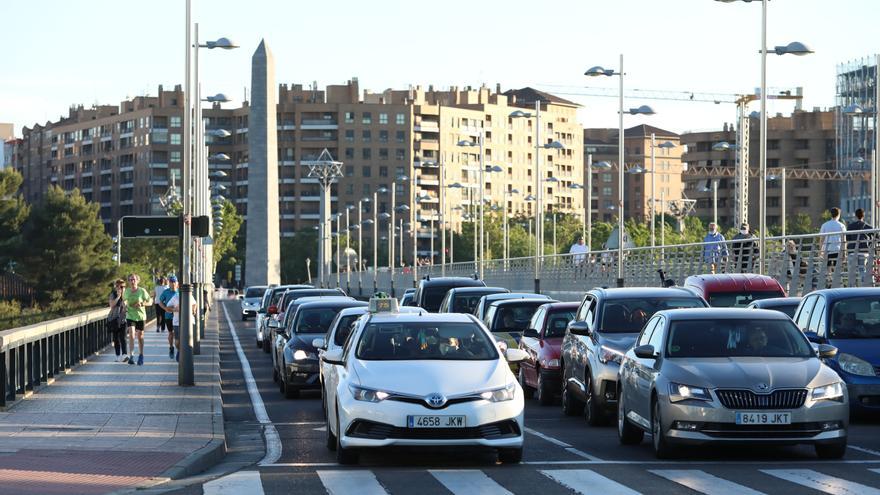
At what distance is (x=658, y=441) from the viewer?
14.7 metres

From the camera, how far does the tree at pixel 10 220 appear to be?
311 feet

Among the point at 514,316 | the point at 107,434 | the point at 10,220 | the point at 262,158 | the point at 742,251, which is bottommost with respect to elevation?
the point at 107,434

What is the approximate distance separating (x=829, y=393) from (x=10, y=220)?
87.6 meters

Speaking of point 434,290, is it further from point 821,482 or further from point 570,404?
point 821,482

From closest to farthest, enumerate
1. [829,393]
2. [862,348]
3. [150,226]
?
[829,393] → [862,348] → [150,226]

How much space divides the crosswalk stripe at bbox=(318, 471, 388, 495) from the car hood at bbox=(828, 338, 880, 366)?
7.16 m

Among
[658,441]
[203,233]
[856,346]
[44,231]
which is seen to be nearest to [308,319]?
[203,233]

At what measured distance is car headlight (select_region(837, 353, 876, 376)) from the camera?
18.4m

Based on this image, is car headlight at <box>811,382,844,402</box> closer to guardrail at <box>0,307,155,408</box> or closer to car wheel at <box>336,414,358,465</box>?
car wheel at <box>336,414,358,465</box>

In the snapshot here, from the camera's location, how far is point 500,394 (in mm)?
14266

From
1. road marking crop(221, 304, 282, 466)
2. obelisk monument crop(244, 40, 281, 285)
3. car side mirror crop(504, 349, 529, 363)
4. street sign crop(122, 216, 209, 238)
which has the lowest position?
road marking crop(221, 304, 282, 466)

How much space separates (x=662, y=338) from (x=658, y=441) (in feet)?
3.83

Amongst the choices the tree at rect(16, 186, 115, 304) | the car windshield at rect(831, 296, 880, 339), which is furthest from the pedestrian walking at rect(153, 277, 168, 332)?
the tree at rect(16, 186, 115, 304)

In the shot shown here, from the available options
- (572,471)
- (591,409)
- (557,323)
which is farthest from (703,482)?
(557,323)
